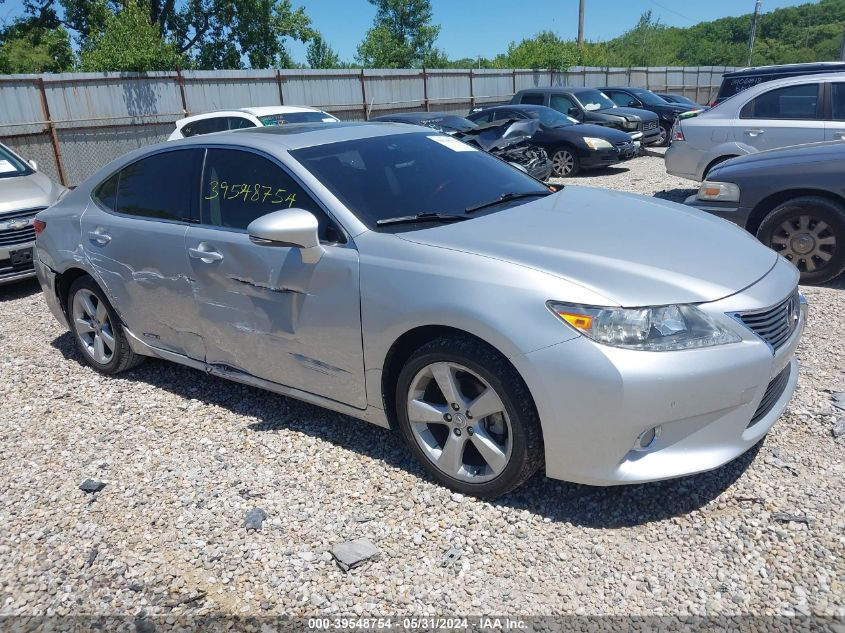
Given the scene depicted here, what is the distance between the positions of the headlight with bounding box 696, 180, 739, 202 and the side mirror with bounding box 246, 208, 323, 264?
175 inches

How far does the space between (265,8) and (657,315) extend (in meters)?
29.3

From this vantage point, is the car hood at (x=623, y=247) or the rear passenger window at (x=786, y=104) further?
the rear passenger window at (x=786, y=104)

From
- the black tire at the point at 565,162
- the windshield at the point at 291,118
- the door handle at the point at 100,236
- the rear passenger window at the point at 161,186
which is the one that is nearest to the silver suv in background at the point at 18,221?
the door handle at the point at 100,236

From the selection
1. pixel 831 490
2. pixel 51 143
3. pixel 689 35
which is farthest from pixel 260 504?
pixel 689 35

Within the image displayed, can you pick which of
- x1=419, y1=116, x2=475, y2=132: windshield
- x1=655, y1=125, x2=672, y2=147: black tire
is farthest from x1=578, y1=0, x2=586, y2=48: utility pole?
x1=419, y1=116, x2=475, y2=132: windshield

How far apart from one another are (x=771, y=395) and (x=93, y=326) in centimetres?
430

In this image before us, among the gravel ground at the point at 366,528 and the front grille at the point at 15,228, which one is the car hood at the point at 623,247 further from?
the front grille at the point at 15,228

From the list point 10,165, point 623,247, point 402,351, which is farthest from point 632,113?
point 402,351

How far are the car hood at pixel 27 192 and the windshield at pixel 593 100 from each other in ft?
39.8

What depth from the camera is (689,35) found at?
277ft

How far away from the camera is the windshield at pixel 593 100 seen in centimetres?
1612

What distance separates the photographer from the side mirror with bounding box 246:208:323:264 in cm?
311

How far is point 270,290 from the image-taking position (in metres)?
3.48

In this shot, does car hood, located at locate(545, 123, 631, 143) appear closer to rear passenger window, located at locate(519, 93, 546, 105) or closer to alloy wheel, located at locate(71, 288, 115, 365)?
rear passenger window, located at locate(519, 93, 546, 105)
